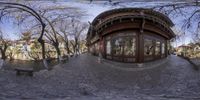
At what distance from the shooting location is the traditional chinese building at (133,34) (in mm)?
2053

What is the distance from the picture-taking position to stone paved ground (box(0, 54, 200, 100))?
7.10 ft

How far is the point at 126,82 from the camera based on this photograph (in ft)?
7.45

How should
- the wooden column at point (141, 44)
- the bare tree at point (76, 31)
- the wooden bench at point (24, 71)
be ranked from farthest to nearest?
the bare tree at point (76, 31) < the wooden bench at point (24, 71) < the wooden column at point (141, 44)

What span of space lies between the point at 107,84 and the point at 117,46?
250 mm

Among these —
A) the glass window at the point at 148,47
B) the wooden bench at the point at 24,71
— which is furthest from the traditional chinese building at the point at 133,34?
the wooden bench at the point at 24,71

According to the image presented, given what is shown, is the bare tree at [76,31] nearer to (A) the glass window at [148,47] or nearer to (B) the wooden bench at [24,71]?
(B) the wooden bench at [24,71]

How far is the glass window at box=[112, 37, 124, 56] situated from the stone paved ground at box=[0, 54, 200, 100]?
4.8 inches

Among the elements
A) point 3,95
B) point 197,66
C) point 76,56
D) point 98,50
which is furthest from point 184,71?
point 3,95

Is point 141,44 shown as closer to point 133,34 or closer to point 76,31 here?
point 133,34

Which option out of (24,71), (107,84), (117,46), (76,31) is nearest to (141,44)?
(117,46)

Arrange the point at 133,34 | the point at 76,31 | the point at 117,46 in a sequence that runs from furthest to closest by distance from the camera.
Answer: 1. the point at 76,31
2. the point at 117,46
3. the point at 133,34

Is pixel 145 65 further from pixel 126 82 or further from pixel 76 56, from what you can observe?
pixel 76 56

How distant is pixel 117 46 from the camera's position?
2166mm

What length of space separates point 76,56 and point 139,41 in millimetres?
578
